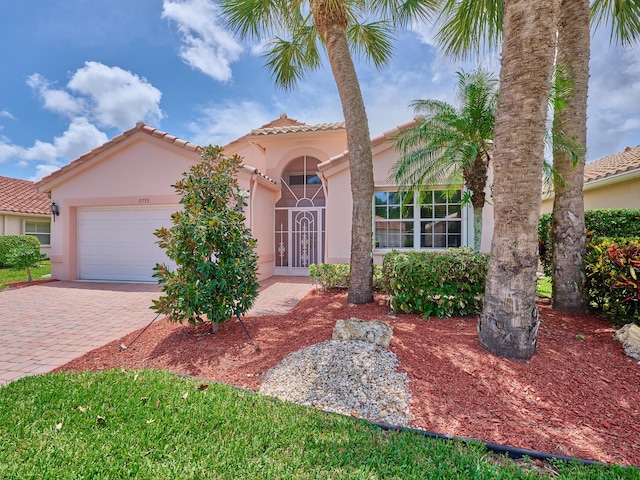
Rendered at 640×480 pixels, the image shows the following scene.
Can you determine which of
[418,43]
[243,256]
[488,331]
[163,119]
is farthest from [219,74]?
[488,331]

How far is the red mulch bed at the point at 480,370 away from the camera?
283 cm

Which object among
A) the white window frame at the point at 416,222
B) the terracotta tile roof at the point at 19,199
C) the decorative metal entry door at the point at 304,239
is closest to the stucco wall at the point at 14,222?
the terracotta tile roof at the point at 19,199

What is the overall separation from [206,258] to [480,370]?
4399 mm

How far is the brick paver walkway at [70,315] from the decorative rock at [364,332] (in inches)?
118

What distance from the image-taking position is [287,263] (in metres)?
13.4

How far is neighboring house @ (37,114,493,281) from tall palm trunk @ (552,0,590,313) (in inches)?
155

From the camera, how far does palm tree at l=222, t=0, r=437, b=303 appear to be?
699 cm

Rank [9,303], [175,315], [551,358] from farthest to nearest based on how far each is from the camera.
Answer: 1. [9,303]
2. [175,315]
3. [551,358]

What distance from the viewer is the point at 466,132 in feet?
22.4

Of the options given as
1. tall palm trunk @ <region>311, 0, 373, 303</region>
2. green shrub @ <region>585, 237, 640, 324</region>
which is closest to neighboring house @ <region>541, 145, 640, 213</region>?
green shrub @ <region>585, 237, 640, 324</region>

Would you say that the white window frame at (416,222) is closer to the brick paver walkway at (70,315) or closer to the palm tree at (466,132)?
the palm tree at (466,132)

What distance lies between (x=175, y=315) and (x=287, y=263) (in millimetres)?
8411

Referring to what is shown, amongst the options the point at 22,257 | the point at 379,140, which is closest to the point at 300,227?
the point at 379,140

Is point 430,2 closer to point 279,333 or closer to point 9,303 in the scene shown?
point 279,333
